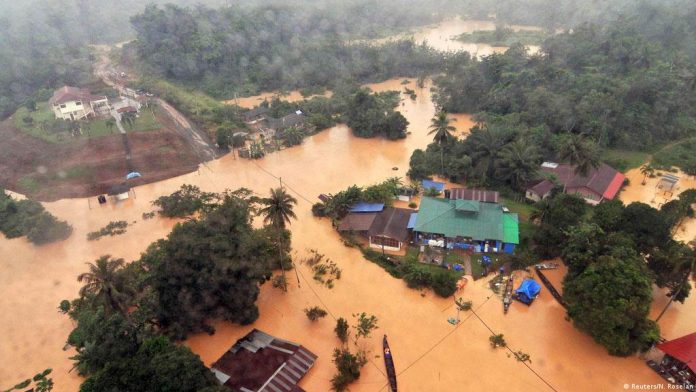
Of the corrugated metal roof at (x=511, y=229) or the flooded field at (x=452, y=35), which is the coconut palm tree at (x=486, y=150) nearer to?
the corrugated metal roof at (x=511, y=229)

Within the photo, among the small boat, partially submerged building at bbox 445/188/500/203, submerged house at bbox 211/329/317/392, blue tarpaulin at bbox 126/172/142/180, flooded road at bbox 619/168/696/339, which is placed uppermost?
blue tarpaulin at bbox 126/172/142/180

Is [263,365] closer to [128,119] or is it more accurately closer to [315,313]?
[315,313]

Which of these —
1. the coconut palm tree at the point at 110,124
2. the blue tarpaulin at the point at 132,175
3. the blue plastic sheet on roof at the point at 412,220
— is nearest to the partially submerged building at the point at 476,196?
the blue plastic sheet on roof at the point at 412,220

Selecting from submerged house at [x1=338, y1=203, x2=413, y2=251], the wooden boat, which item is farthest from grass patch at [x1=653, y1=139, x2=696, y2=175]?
submerged house at [x1=338, y1=203, x2=413, y2=251]

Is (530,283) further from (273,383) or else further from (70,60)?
(70,60)

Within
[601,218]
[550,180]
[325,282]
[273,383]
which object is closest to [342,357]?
[273,383]

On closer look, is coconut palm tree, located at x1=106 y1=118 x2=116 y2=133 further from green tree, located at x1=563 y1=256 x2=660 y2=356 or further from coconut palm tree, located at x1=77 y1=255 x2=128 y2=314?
green tree, located at x1=563 y1=256 x2=660 y2=356
